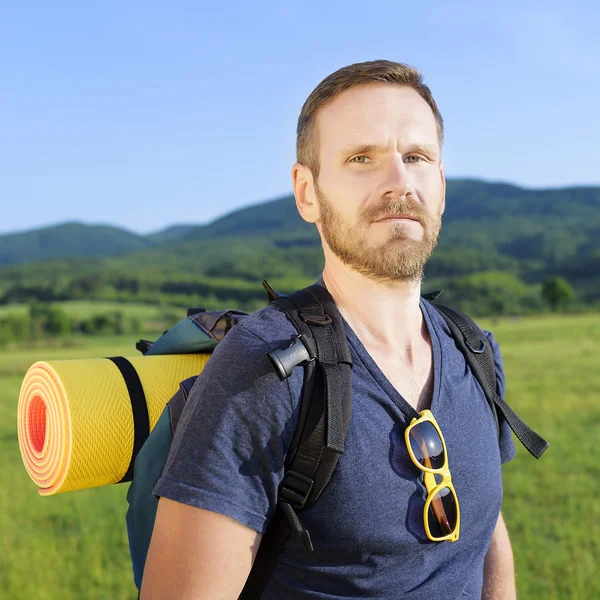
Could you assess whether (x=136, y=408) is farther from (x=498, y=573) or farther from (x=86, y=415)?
(x=498, y=573)

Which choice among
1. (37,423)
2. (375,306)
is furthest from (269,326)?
Answer: (37,423)

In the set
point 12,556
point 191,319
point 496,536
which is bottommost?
point 12,556

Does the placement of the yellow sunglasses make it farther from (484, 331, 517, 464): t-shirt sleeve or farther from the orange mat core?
the orange mat core

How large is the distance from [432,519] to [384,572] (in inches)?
9.5

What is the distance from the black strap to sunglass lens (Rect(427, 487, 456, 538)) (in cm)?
109

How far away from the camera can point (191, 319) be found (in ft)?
9.47

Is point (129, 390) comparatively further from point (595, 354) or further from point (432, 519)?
point (595, 354)

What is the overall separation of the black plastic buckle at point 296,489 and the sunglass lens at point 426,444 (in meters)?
0.42

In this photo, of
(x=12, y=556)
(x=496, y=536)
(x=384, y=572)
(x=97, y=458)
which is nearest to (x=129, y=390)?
(x=97, y=458)

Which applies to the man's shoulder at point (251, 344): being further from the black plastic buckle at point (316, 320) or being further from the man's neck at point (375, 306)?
the man's neck at point (375, 306)

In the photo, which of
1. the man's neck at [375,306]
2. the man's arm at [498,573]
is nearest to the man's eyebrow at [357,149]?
the man's neck at [375,306]

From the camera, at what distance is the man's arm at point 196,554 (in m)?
2.20

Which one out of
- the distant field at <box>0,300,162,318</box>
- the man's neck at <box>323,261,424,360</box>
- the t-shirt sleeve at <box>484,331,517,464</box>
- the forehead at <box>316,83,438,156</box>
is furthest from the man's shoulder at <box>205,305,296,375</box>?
the distant field at <box>0,300,162,318</box>

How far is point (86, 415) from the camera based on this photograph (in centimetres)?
259
